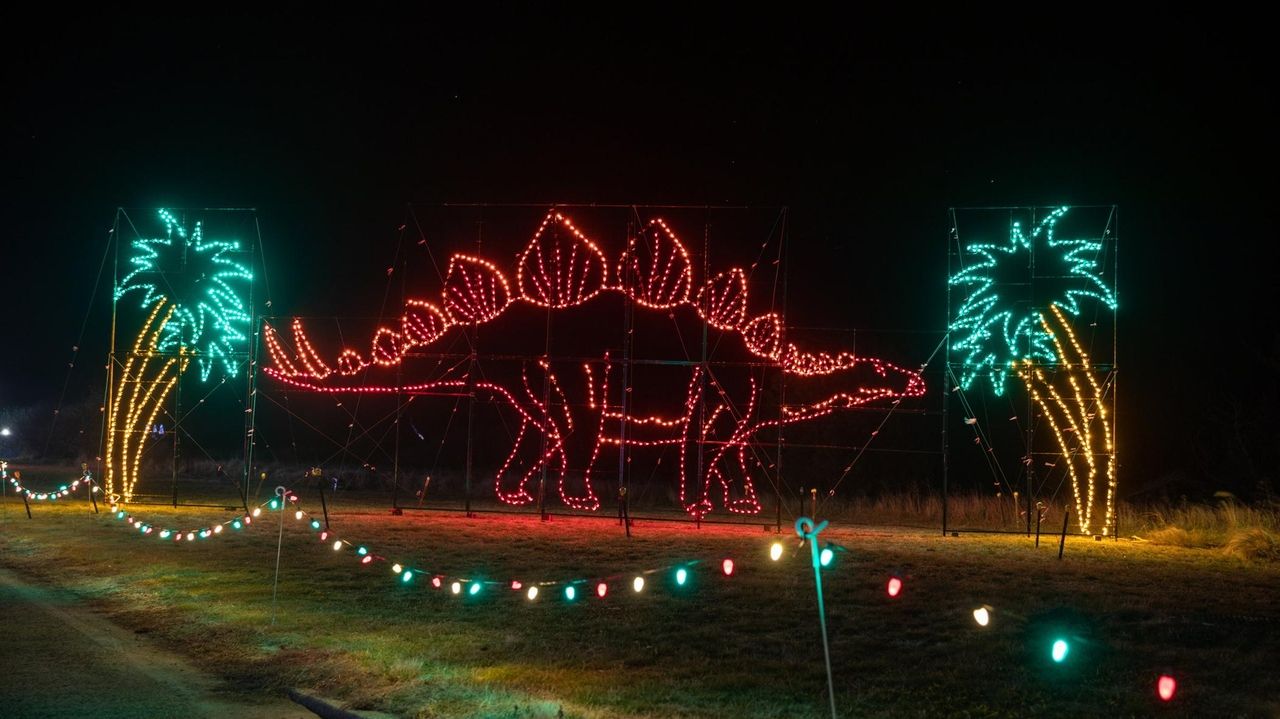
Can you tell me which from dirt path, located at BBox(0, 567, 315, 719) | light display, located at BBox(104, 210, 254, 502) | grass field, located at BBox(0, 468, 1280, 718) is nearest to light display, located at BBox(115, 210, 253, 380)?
light display, located at BBox(104, 210, 254, 502)

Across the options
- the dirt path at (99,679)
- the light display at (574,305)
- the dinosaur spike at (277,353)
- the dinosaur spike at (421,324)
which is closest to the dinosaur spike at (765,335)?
the light display at (574,305)

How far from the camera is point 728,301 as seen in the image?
2184cm

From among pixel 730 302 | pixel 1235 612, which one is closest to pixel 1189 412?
pixel 730 302

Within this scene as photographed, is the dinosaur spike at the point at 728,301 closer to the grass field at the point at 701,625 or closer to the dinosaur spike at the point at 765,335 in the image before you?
the dinosaur spike at the point at 765,335

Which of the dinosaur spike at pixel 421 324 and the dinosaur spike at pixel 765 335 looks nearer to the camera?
the dinosaur spike at pixel 765 335

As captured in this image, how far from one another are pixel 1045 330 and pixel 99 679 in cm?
1679

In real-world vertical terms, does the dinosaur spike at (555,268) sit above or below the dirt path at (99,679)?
above

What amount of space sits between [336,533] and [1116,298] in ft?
44.9

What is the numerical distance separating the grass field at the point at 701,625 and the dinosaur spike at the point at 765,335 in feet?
15.6

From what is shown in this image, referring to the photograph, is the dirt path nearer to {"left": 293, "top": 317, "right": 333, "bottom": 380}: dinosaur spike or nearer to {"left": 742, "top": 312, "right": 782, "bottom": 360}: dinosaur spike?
{"left": 293, "top": 317, "right": 333, "bottom": 380}: dinosaur spike

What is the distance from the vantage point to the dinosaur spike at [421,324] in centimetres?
2167

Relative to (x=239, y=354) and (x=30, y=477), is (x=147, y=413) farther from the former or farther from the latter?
(x=30, y=477)

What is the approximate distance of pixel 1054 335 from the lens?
65.8 ft

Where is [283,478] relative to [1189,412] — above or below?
below
